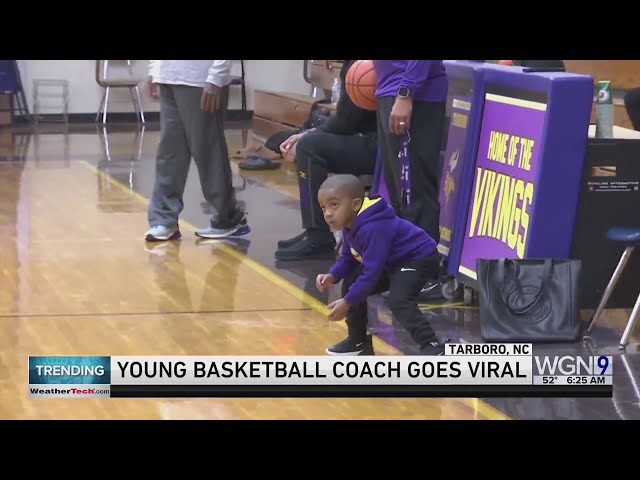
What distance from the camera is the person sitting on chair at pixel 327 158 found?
7660mm

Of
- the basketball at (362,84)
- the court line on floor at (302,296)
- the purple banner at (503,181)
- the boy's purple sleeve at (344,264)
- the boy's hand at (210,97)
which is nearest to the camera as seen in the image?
the court line on floor at (302,296)

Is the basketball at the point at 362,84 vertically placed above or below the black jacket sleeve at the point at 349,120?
above

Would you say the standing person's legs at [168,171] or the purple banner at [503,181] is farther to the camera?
the standing person's legs at [168,171]

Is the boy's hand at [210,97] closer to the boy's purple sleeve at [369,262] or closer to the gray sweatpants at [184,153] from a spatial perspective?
the gray sweatpants at [184,153]

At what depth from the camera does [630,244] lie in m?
5.95

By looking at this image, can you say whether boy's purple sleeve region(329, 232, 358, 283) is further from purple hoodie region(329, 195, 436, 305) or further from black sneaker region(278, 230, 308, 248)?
black sneaker region(278, 230, 308, 248)

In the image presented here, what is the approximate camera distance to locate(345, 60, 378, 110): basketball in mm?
7114

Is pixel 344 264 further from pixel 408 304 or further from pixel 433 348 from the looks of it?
pixel 433 348

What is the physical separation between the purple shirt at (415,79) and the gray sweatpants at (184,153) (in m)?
1.93

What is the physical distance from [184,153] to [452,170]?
91.8 inches

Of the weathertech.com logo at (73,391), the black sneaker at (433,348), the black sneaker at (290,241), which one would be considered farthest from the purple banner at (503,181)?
the weathertech.com logo at (73,391)

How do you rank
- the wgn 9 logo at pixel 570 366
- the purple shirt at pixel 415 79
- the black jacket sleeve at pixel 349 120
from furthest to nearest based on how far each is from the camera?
the black jacket sleeve at pixel 349 120, the purple shirt at pixel 415 79, the wgn 9 logo at pixel 570 366
